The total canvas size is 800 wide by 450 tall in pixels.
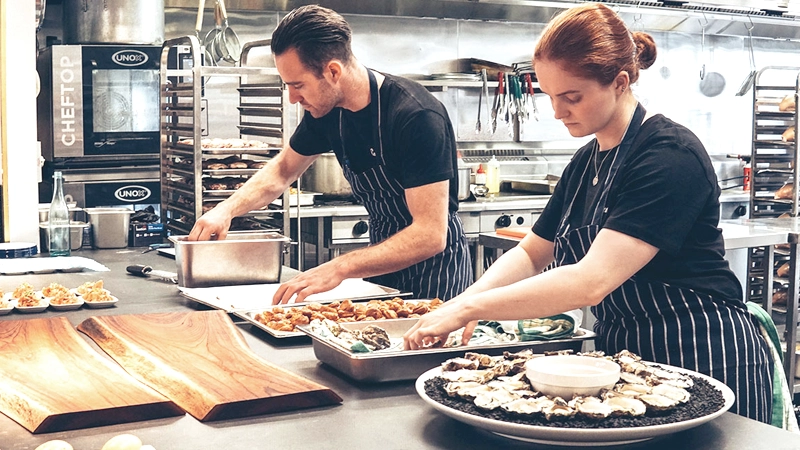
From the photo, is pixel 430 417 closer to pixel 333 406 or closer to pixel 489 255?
pixel 333 406

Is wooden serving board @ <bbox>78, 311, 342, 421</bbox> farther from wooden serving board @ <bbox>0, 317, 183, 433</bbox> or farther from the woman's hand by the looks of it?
the woman's hand

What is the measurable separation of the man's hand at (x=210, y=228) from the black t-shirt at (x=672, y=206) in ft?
4.21

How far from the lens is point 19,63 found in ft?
12.3

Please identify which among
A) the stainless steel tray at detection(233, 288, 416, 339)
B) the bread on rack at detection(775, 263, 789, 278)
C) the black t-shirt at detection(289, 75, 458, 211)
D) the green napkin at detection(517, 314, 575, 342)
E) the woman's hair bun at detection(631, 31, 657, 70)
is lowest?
the bread on rack at detection(775, 263, 789, 278)

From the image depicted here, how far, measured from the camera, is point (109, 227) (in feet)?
12.7

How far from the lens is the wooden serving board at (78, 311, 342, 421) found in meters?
1.56

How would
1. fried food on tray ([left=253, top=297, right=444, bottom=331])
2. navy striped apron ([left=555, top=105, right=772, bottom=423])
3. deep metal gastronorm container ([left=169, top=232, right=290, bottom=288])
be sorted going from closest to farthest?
navy striped apron ([left=555, top=105, right=772, bottom=423]) → fried food on tray ([left=253, top=297, right=444, bottom=331]) → deep metal gastronorm container ([left=169, top=232, right=290, bottom=288])

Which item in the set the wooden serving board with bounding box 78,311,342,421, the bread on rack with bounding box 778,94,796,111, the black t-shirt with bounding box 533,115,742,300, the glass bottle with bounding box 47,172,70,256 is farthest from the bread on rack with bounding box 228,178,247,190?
the bread on rack with bounding box 778,94,796,111

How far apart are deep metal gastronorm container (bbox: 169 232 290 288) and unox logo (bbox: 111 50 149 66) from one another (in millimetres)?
2309

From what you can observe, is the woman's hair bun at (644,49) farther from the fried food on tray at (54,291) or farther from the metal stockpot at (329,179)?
the metal stockpot at (329,179)

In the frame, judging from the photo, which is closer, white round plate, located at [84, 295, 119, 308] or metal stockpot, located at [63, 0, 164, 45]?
white round plate, located at [84, 295, 119, 308]

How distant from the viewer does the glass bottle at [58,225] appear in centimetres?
359

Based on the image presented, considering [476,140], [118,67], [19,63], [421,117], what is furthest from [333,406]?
[476,140]

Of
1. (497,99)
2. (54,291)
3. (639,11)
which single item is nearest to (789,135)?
(639,11)
